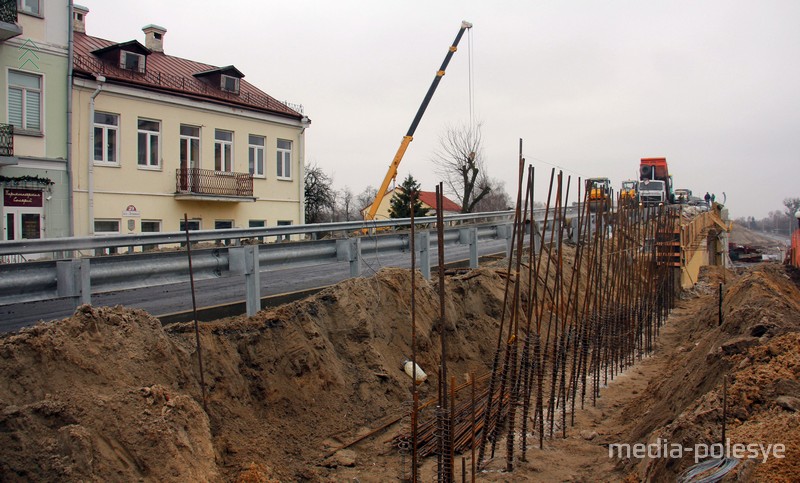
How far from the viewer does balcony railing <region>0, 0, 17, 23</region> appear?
15.3 m

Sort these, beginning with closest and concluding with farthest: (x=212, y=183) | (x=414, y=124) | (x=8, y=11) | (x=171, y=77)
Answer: (x=8, y=11) → (x=212, y=183) → (x=171, y=77) → (x=414, y=124)

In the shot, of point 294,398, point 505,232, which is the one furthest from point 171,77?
point 294,398

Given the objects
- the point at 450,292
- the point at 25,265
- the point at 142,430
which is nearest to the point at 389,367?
the point at 450,292

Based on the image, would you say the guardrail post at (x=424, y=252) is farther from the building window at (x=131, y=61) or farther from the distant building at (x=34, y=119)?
the building window at (x=131, y=61)

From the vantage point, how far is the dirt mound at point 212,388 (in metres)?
4.15

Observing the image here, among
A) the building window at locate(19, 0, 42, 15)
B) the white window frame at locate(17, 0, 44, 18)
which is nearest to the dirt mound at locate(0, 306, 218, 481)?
the white window frame at locate(17, 0, 44, 18)

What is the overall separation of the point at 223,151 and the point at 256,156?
1.55 metres

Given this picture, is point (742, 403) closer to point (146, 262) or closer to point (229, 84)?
point (146, 262)

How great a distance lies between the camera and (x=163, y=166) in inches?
781

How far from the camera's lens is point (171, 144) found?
20047mm

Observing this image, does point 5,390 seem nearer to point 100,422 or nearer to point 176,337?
point 100,422

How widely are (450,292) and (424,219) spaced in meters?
1.91

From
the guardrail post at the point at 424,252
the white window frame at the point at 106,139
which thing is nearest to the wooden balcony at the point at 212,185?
the white window frame at the point at 106,139

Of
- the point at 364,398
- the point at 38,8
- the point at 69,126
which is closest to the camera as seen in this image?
the point at 364,398
